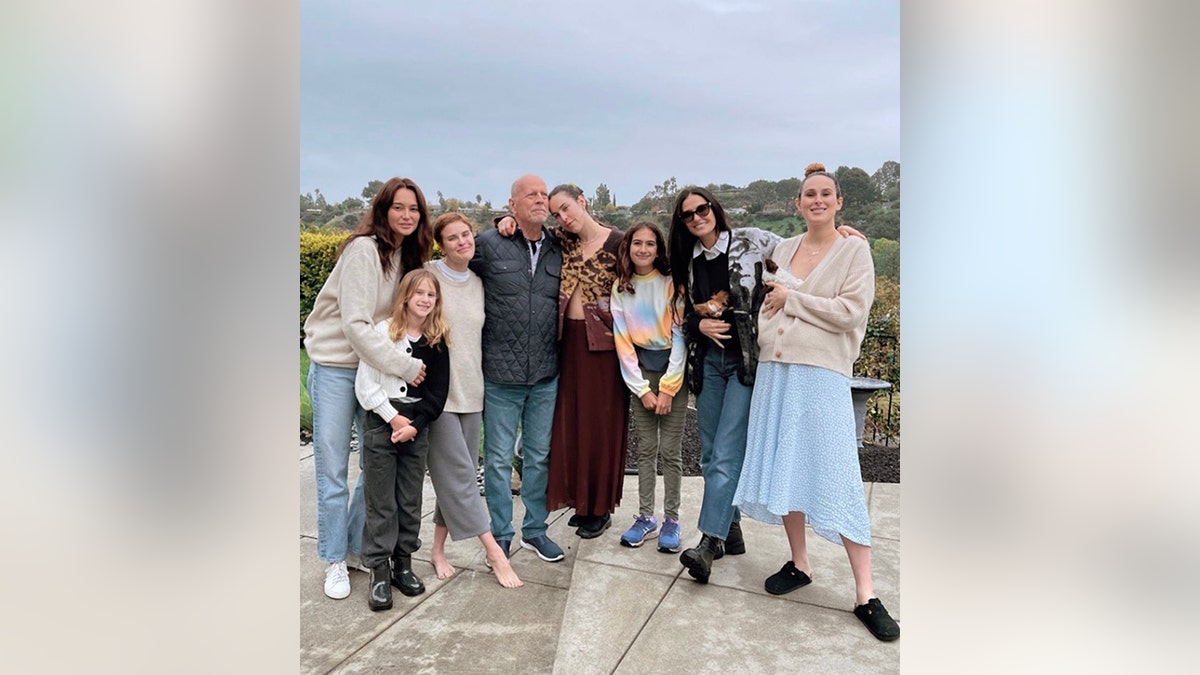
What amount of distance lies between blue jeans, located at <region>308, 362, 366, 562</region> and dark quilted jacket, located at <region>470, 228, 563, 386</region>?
631 mm

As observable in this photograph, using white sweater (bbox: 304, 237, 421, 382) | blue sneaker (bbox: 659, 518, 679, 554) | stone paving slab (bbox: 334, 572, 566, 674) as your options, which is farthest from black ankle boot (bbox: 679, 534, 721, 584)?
white sweater (bbox: 304, 237, 421, 382)

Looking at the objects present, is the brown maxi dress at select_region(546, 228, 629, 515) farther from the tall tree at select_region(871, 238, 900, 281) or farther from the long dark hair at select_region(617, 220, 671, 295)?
the tall tree at select_region(871, 238, 900, 281)

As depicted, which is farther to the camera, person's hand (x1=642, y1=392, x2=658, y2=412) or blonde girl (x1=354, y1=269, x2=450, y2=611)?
person's hand (x1=642, y1=392, x2=658, y2=412)

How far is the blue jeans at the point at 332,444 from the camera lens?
2842mm

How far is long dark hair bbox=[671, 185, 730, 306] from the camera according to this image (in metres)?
2.96

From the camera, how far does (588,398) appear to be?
337cm

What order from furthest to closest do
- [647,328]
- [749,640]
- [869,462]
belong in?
[869,462] → [647,328] → [749,640]

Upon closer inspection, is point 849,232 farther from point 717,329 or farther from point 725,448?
point 725,448

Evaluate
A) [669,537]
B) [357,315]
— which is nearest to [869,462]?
[669,537]

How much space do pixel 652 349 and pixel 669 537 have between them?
946 mm
